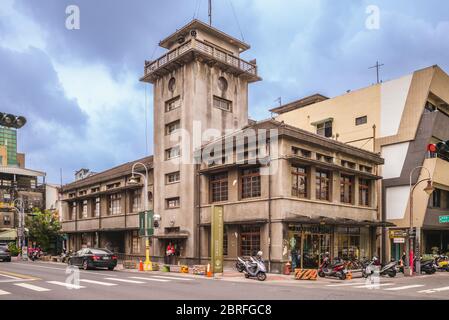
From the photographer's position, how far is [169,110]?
3759cm

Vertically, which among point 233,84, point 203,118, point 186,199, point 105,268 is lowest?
point 105,268

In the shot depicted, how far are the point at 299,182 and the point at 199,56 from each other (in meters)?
13.4

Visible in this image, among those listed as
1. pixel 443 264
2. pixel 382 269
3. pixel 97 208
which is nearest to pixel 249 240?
pixel 382 269

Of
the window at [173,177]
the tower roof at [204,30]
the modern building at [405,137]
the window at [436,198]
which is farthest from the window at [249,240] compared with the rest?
the window at [436,198]

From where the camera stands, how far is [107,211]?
1753 inches

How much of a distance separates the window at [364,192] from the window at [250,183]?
10555 mm

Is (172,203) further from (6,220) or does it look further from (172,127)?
(6,220)

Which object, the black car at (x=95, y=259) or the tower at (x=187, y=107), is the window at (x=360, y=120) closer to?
the tower at (x=187, y=107)

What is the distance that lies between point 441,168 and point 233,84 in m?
18.8

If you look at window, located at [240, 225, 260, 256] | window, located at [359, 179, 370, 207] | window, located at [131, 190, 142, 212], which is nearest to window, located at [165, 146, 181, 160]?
window, located at [131, 190, 142, 212]

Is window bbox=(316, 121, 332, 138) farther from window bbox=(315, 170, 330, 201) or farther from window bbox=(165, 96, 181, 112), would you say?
window bbox=(165, 96, 181, 112)

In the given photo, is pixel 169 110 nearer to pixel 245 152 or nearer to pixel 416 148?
pixel 245 152

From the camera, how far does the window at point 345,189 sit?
3303 centimetres
